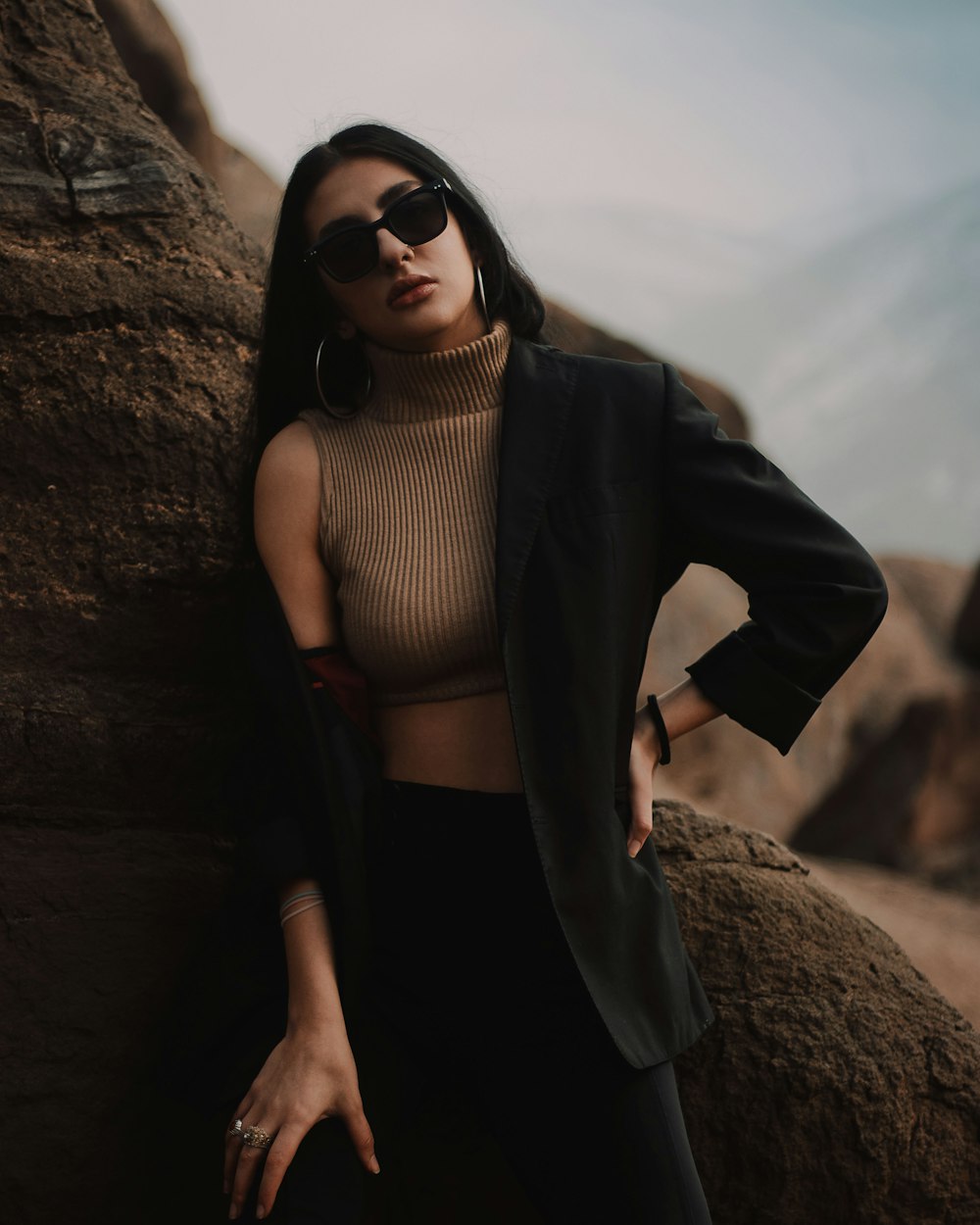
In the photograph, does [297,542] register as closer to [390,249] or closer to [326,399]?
[326,399]

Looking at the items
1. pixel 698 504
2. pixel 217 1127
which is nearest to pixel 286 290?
pixel 698 504

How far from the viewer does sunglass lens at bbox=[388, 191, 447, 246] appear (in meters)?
1.98

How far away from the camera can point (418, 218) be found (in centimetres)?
199

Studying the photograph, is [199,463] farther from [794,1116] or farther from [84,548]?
[794,1116]

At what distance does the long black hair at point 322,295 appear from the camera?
2064 millimetres

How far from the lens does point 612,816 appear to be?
191 cm

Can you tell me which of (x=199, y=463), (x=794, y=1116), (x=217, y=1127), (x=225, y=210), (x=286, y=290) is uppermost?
(x=286, y=290)

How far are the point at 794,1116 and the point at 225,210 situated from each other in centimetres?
223

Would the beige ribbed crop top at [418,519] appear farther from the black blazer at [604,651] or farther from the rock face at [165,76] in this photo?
the rock face at [165,76]

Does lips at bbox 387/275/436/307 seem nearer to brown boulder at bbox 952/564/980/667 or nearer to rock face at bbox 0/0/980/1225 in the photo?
rock face at bbox 0/0/980/1225

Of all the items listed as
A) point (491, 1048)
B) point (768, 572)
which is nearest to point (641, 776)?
point (768, 572)

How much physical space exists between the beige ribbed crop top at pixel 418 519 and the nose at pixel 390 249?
0.16 m

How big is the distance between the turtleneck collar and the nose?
0.16 metres

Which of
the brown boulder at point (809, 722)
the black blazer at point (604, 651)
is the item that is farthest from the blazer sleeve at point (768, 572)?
the brown boulder at point (809, 722)
